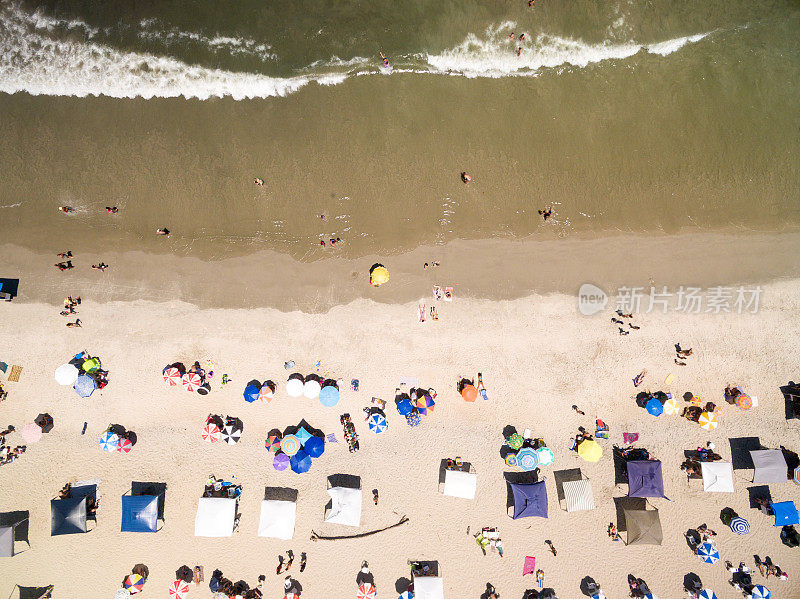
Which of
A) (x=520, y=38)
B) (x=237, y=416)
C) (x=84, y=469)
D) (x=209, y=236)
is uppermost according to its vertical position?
(x=520, y=38)

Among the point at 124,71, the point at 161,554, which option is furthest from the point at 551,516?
the point at 124,71

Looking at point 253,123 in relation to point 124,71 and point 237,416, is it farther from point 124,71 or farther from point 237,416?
point 237,416

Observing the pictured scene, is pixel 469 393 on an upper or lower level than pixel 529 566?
Result: upper

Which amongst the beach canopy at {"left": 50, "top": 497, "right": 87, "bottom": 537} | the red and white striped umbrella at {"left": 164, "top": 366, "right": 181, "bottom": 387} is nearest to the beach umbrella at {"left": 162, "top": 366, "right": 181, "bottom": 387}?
the red and white striped umbrella at {"left": 164, "top": 366, "right": 181, "bottom": 387}

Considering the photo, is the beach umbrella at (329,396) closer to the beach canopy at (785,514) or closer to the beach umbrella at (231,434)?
the beach umbrella at (231,434)

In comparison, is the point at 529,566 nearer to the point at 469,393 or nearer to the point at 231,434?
the point at 469,393

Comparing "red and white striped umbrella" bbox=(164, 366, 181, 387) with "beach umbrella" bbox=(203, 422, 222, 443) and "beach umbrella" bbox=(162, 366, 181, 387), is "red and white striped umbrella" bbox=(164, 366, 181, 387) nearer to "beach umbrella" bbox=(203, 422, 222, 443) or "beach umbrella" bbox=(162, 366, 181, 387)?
"beach umbrella" bbox=(162, 366, 181, 387)

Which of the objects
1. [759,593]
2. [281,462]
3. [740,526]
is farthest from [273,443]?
[759,593]

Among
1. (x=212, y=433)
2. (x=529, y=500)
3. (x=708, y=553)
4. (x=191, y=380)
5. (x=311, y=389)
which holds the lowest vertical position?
(x=708, y=553)
